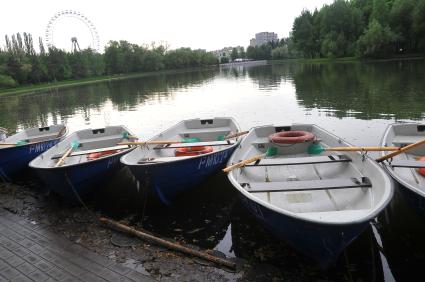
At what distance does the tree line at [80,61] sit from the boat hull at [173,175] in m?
60.3

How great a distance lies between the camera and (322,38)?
2923 inches

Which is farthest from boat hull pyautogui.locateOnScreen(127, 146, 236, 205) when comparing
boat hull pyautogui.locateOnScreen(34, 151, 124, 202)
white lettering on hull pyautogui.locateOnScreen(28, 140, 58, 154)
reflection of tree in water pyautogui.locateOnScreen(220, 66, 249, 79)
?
reflection of tree in water pyautogui.locateOnScreen(220, 66, 249, 79)

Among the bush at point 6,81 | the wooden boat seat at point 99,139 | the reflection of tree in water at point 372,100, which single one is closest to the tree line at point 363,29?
the reflection of tree in water at point 372,100

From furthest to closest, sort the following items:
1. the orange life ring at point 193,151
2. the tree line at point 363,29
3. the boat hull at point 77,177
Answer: the tree line at point 363,29
the orange life ring at point 193,151
the boat hull at point 77,177

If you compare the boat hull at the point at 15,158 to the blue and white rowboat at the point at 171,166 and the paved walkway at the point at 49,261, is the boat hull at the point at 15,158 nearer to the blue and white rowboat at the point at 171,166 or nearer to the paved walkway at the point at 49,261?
the paved walkway at the point at 49,261

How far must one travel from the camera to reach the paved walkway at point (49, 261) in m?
4.46

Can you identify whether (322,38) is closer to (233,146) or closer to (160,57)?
(160,57)

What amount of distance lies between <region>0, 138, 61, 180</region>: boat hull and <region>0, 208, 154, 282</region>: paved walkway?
328cm

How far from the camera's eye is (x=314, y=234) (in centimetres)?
391

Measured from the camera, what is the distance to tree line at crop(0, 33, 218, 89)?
61.2 m

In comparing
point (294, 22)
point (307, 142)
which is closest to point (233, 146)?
point (307, 142)

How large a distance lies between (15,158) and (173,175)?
505 cm

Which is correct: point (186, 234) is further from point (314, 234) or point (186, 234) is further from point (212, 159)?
point (314, 234)

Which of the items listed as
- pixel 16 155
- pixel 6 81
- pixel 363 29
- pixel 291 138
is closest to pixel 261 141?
pixel 291 138
